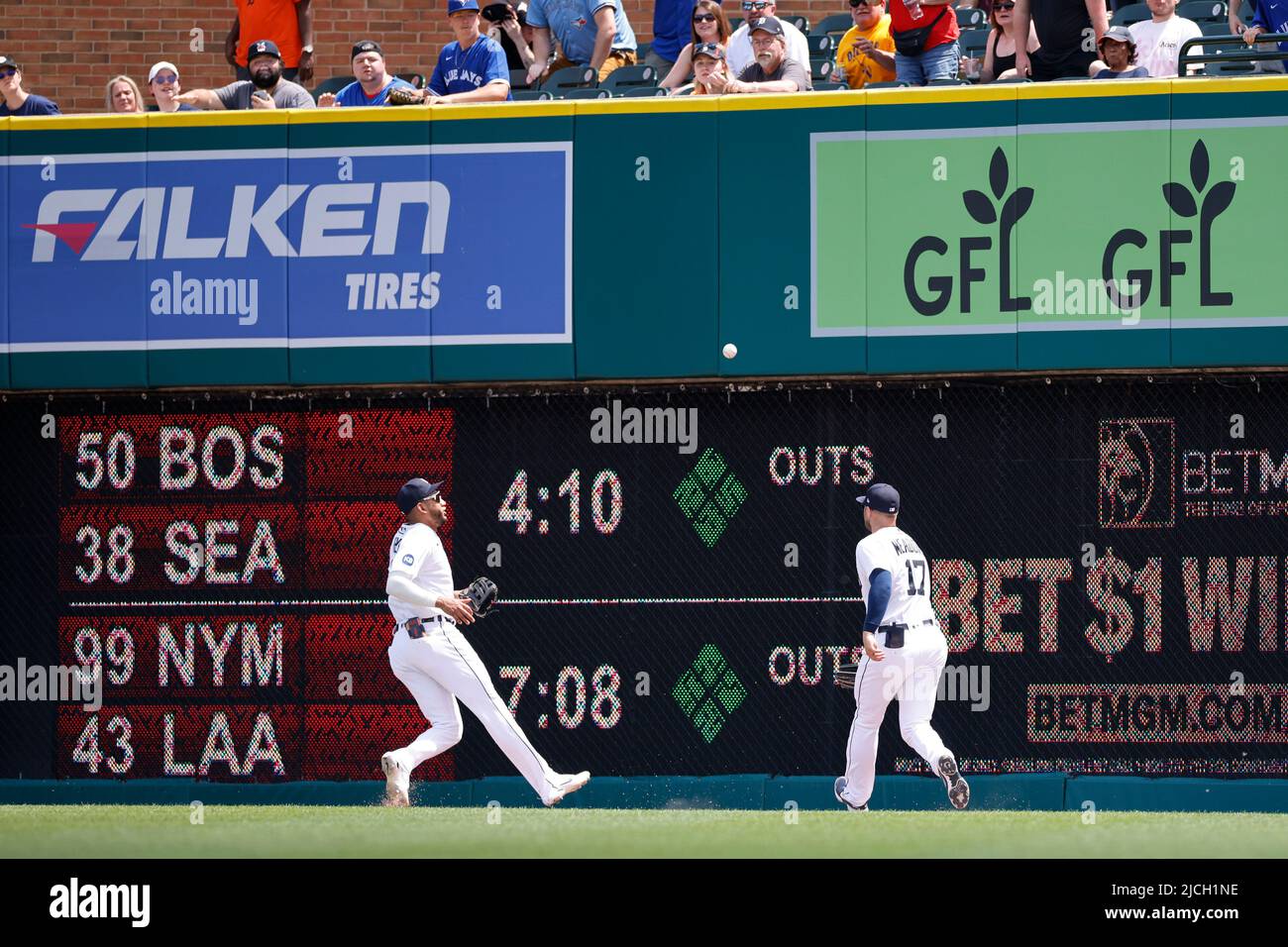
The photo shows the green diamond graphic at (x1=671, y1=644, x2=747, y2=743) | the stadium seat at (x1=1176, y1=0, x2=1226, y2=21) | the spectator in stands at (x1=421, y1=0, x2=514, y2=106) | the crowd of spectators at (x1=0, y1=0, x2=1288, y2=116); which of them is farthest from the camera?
the stadium seat at (x1=1176, y1=0, x2=1226, y2=21)

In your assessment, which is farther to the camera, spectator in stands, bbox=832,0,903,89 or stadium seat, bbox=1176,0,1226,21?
stadium seat, bbox=1176,0,1226,21

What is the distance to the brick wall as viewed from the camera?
1777 cm

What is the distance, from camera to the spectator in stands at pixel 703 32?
536 inches

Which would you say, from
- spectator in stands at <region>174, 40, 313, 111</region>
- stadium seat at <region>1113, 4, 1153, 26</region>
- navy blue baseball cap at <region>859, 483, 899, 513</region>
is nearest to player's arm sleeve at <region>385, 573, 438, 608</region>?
navy blue baseball cap at <region>859, 483, 899, 513</region>

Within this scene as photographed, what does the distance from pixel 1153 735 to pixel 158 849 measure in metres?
5.82

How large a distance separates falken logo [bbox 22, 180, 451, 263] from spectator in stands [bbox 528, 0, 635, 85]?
2541 millimetres

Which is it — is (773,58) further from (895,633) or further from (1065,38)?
(895,633)

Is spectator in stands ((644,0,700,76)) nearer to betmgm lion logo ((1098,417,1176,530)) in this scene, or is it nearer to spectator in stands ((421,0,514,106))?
spectator in stands ((421,0,514,106))

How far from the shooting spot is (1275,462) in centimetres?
1199

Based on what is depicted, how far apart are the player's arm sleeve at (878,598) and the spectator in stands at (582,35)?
5.03 meters

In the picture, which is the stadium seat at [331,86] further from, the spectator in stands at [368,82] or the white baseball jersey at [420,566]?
the white baseball jersey at [420,566]

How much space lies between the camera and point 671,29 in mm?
15109

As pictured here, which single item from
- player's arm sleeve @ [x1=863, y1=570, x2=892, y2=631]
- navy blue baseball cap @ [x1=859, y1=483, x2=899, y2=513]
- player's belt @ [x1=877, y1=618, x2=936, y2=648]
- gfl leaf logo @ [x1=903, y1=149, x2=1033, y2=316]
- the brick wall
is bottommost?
player's belt @ [x1=877, y1=618, x2=936, y2=648]

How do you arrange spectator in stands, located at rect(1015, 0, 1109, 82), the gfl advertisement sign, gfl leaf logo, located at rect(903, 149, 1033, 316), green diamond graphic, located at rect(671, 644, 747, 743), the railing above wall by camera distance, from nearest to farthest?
the railing above wall → gfl leaf logo, located at rect(903, 149, 1033, 316) → green diamond graphic, located at rect(671, 644, 747, 743) → the gfl advertisement sign → spectator in stands, located at rect(1015, 0, 1109, 82)
